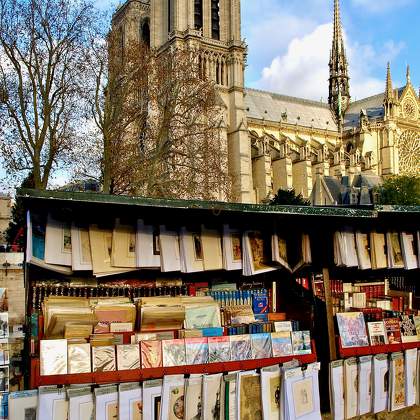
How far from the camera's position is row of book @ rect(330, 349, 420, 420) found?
216 inches

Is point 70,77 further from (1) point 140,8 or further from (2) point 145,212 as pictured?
(1) point 140,8

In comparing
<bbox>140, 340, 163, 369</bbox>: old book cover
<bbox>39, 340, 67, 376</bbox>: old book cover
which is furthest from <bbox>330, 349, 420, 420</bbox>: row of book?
<bbox>39, 340, 67, 376</bbox>: old book cover

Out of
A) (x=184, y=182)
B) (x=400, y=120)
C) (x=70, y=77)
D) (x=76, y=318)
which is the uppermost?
(x=400, y=120)

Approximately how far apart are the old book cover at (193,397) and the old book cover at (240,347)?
49 centimetres

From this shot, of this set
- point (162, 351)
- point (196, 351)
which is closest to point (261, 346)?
point (196, 351)

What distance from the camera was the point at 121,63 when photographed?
67.9 feet

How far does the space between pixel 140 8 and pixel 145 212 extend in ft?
165

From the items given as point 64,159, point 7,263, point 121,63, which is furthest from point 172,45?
point 7,263

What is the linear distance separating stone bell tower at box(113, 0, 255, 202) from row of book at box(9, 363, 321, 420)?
38.4 metres

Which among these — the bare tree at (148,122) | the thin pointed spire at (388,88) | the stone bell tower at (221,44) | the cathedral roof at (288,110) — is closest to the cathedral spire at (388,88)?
the thin pointed spire at (388,88)

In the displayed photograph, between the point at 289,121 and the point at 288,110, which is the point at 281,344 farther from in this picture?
A: the point at 288,110

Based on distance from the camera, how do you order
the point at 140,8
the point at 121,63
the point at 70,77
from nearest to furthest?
the point at 70,77 < the point at 121,63 < the point at 140,8

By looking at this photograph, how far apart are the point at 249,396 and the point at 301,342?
94 centimetres

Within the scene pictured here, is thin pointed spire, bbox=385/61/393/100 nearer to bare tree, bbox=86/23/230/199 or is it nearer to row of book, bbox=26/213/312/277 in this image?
bare tree, bbox=86/23/230/199
